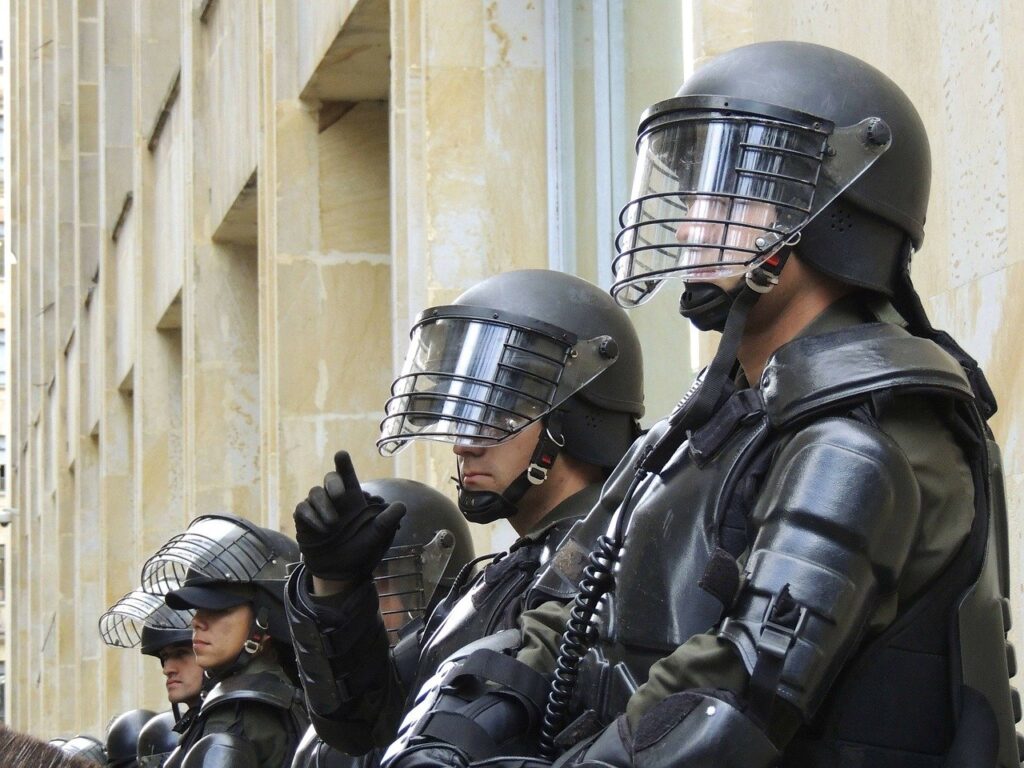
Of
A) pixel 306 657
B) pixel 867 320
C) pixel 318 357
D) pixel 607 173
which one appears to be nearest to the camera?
pixel 867 320

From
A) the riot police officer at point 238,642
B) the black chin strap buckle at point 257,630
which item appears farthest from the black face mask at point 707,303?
the black chin strap buckle at point 257,630

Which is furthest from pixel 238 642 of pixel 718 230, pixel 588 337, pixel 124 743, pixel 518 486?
pixel 718 230

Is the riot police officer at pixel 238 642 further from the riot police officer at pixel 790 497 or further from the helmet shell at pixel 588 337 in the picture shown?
the riot police officer at pixel 790 497

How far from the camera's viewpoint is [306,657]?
3.71 m

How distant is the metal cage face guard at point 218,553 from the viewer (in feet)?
19.4

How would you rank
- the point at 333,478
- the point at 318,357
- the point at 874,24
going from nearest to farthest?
the point at 333,478
the point at 874,24
the point at 318,357

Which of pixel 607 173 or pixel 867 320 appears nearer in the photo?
pixel 867 320

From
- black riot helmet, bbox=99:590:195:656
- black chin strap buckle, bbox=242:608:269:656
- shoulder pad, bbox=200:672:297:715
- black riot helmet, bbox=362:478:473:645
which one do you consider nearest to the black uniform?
black riot helmet, bbox=362:478:473:645

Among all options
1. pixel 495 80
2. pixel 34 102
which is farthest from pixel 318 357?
pixel 34 102

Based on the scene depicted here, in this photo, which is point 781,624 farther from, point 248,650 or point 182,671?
point 182,671

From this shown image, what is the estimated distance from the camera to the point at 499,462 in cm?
400

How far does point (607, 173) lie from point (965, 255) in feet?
10.6

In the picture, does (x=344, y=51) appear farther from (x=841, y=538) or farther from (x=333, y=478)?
(x=841, y=538)

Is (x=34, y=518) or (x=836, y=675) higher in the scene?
(x=836, y=675)
